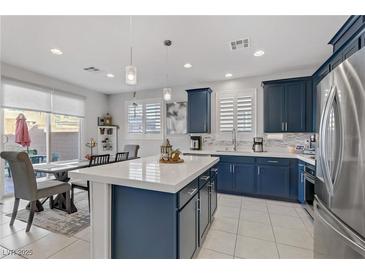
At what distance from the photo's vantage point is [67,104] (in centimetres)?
468

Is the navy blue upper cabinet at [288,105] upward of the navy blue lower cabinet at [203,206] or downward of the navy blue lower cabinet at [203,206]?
upward

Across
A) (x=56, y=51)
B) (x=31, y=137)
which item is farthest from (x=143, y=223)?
(x=31, y=137)

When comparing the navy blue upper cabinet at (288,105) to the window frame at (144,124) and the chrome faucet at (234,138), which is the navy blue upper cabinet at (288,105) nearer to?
the chrome faucet at (234,138)

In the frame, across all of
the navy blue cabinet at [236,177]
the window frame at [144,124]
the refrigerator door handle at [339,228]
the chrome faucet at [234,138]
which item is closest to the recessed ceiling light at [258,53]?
the chrome faucet at [234,138]

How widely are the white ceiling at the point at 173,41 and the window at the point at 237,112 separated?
1.77 feet

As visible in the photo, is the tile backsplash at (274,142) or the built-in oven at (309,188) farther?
the tile backsplash at (274,142)

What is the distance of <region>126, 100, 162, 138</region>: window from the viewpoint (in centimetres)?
533

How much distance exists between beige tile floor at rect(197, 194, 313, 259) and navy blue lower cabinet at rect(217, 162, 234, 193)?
50 centimetres

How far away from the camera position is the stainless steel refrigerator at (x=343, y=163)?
1.03m

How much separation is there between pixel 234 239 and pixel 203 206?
68 cm

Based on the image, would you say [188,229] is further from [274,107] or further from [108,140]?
[108,140]

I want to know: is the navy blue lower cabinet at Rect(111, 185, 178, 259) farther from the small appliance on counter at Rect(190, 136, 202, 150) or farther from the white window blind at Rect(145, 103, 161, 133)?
the white window blind at Rect(145, 103, 161, 133)

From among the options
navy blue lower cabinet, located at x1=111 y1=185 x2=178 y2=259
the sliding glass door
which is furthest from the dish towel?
navy blue lower cabinet, located at x1=111 y1=185 x2=178 y2=259
